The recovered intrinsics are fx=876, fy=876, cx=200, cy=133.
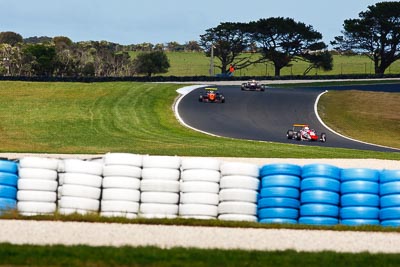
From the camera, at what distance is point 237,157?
116 ft

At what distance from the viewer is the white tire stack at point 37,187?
756 inches

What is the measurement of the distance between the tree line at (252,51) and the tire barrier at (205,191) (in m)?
103

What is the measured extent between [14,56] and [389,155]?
99825 millimetres

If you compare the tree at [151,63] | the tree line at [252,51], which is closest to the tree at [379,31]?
the tree line at [252,51]

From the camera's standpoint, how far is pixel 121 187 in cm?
1927

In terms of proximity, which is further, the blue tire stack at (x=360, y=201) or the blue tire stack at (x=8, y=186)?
the blue tire stack at (x=8, y=186)

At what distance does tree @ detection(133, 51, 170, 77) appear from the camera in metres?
148

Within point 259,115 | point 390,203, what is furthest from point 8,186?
point 259,115

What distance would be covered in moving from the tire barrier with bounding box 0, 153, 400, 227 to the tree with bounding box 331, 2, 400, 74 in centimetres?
11046

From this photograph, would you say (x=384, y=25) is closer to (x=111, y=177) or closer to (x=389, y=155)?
(x=389, y=155)

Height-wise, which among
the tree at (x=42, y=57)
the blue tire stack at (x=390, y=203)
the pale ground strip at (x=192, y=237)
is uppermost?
the tree at (x=42, y=57)

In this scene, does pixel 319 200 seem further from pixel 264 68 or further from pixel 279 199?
pixel 264 68

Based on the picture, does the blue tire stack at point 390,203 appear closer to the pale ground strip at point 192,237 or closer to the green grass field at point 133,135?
the pale ground strip at point 192,237

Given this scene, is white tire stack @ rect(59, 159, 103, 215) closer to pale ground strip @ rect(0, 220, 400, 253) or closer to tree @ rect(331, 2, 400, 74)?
pale ground strip @ rect(0, 220, 400, 253)
